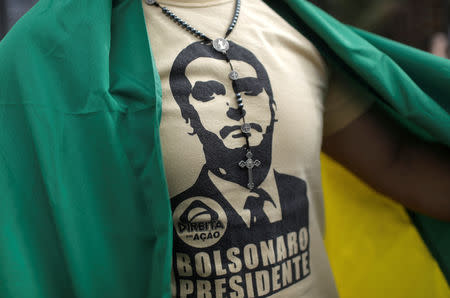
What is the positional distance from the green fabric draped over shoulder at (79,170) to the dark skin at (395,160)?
1.58 ft

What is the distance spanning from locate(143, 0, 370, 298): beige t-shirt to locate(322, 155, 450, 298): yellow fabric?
29cm

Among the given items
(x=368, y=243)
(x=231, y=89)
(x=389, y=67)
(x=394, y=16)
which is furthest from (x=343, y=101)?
(x=394, y=16)

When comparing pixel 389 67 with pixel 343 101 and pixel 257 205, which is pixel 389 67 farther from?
pixel 257 205

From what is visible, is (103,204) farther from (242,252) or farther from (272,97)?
(272,97)

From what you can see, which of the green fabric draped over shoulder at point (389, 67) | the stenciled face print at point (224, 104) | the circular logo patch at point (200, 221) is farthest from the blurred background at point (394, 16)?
the circular logo patch at point (200, 221)

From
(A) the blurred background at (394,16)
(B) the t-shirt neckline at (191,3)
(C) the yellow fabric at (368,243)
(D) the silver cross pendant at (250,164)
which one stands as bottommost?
(C) the yellow fabric at (368,243)

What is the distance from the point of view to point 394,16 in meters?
4.25

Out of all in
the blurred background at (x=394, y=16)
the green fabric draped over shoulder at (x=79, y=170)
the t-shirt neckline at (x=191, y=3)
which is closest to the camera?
the green fabric draped over shoulder at (x=79, y=170)

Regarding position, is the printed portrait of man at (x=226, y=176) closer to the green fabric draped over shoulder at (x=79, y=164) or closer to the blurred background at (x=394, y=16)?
the green fabric draped over shoulder at (x=79, y=164)

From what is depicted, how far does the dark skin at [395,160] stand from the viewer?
1.00m

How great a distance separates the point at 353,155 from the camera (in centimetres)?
101

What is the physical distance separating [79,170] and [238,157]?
0.88 feet

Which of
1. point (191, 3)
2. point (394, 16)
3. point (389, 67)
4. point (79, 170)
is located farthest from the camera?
point (394, 16)

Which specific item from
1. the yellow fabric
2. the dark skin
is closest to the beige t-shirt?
the dark skin
